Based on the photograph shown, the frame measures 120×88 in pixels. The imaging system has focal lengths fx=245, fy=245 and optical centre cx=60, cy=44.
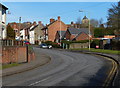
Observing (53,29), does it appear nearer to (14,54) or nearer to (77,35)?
(77,35)

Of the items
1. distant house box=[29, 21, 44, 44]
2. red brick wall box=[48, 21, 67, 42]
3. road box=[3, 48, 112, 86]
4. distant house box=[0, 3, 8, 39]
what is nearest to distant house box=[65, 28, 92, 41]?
red brick wall box=[48, 21, 67, 42]

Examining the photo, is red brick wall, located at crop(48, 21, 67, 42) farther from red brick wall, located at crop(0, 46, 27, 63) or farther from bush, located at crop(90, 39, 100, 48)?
red brick wall, located at crop(0, 46, 27, 63)

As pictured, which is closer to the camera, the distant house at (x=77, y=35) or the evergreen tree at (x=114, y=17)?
the evergreen tree at (x=114, y=17)

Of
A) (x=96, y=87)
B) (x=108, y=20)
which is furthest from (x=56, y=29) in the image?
(x=96, y=87)

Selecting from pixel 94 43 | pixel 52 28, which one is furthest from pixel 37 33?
pixel 94 43

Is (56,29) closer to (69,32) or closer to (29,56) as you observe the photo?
(69,32)

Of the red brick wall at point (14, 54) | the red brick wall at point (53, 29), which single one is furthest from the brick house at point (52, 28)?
the red brick wall at point (14, 54)

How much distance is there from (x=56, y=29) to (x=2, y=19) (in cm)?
6520

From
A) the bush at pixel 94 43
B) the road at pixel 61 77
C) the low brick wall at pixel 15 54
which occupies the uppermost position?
the bush at pixel 94 43

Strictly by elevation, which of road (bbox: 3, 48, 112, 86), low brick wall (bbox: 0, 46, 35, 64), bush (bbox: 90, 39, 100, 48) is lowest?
road (bbox: 3, 48, 112, 86)

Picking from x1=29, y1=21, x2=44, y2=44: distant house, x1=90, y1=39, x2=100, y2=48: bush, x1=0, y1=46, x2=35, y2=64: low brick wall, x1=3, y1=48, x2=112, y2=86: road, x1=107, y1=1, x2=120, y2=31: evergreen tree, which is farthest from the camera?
x1=29, y1=21, x2=44, y2=44: distant house

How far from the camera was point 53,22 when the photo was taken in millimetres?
98500

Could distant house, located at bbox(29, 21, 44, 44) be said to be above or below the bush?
above

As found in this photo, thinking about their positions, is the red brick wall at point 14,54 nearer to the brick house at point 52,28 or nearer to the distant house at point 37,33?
the brick house at point 52,28
